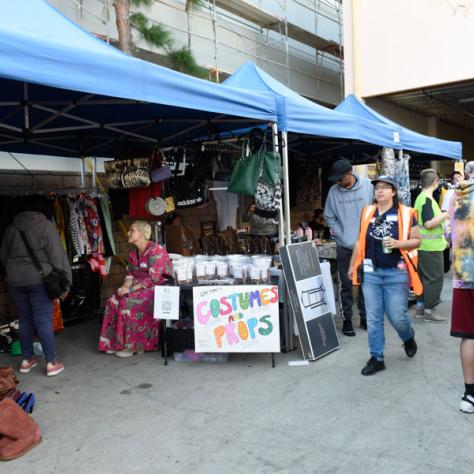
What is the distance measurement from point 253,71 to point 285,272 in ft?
8.89

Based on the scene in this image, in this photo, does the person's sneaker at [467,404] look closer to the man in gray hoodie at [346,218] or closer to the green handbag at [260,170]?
the man in gray hoodie at [346,218]

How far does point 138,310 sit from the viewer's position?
501 cm

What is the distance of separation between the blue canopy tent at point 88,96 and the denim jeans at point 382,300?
6.04 feet

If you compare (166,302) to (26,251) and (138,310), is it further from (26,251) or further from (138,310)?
(26,251)

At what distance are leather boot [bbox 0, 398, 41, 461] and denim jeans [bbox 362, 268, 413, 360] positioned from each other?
8.81 feet

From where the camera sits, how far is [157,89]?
12.0 feet

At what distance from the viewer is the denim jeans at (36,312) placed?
4.48m

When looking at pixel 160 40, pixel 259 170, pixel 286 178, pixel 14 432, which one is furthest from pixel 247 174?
pixel 160 40

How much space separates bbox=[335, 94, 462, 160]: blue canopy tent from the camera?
799 centimetres

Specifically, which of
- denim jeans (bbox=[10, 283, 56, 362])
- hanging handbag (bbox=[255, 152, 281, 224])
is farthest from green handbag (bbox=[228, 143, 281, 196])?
denim jeans (bbox=[10, 283, 56, 362])

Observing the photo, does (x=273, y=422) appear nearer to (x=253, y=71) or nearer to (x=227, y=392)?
(x=227, y=392)

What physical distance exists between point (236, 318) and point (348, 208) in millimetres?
1947

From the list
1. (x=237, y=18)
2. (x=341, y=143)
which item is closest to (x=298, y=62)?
(x=237, y=18)

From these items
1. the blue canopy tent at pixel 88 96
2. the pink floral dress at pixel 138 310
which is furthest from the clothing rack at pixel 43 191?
the pink floral dress at pixel 138 310
